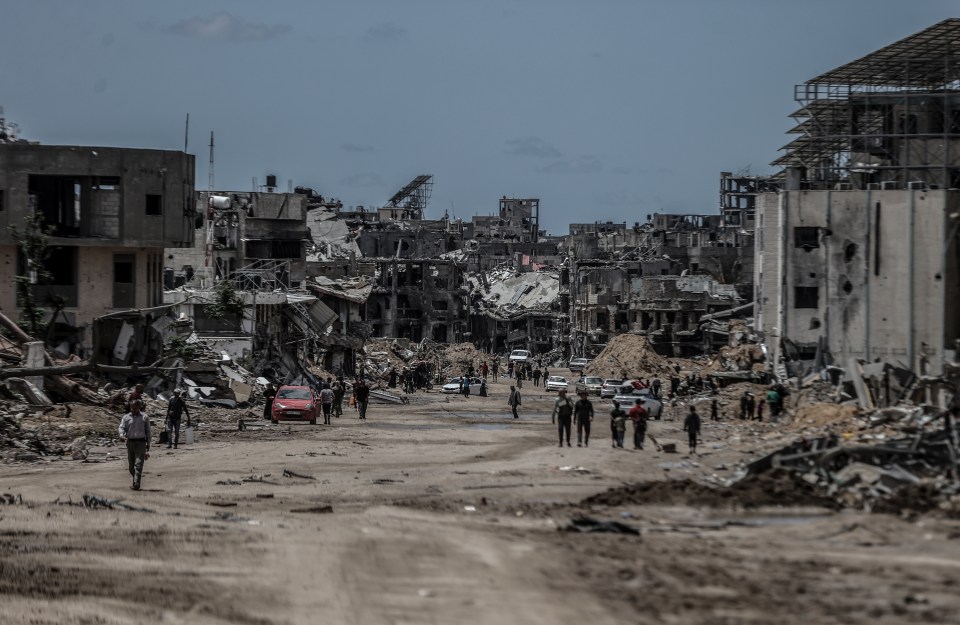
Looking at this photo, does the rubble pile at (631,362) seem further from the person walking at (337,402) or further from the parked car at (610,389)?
the person walking at (337,402)

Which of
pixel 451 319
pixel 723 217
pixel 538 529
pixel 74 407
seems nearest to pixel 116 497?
pixel 538 529

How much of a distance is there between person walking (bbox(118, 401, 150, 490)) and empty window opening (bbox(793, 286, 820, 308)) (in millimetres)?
38026

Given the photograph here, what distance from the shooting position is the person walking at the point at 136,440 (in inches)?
917

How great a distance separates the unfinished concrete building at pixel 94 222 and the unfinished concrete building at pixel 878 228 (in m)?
23.7

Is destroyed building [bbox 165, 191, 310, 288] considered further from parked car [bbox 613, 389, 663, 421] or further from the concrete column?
the concrete column

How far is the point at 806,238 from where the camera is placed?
2228 inches

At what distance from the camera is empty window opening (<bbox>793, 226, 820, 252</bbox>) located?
56.4 meters

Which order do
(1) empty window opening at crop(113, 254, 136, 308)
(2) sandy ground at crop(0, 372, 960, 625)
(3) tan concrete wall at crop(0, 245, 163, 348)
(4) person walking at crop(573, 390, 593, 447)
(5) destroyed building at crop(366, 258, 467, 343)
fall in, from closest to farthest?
(2) sandy ground at crop(0, 372, 960, 625)
(4) person walking at crop(573, 390, 593, 447)
(3) tan concrete wall at crop(0, 245, 163, 348)
(1) empty window opening at crop(113, 254, 136, 308)
(5) destroyed building at crop(366, 258, 467, 343)

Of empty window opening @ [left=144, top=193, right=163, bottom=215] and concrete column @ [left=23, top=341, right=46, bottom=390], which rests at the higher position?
empty window opening @ [left=144, top=193, right=163, bottom=215]

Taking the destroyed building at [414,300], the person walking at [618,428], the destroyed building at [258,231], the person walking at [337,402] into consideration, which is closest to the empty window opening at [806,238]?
the person walking at [337,402]

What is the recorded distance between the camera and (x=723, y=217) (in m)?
146

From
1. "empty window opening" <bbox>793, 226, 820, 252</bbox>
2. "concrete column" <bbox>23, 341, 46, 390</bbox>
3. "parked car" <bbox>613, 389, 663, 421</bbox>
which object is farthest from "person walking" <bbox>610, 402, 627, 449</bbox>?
"empty window opening" <bbox>793, 226, 820, 252</bbox>

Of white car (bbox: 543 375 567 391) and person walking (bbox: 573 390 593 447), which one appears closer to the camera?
person walking (bbox: 573 390 593 447)

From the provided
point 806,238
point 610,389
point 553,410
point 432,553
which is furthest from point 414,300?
point 432,553
